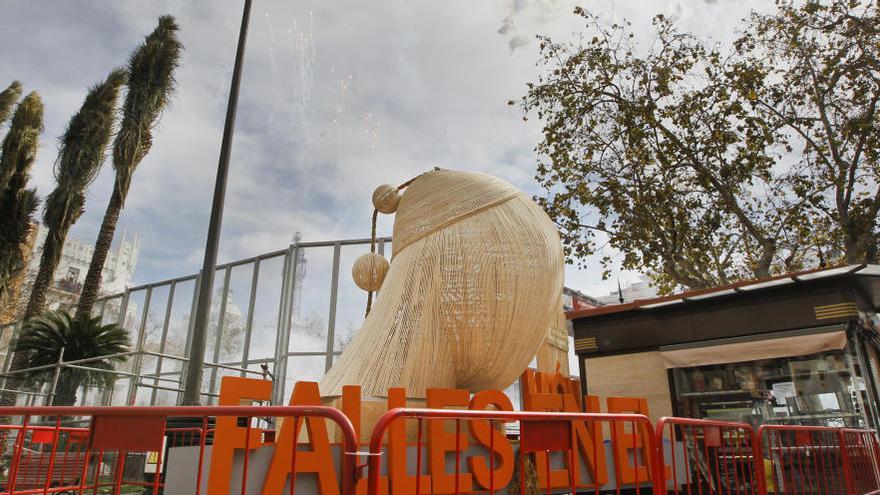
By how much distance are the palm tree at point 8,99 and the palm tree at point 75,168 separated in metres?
5.64

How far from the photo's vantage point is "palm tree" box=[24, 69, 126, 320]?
14.7 metres

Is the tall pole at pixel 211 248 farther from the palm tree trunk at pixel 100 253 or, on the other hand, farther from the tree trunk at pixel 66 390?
the palm tree trunk at pixel 100 253

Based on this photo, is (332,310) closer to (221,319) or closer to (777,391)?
(221,319)

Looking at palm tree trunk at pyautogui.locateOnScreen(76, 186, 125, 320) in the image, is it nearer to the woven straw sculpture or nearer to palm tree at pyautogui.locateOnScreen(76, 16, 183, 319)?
palm tree at pyautogui.locateOnScreen(76, 16, 183, 319)

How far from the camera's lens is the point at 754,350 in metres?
8.01

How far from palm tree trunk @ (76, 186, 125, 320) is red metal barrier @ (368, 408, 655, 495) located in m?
11.8

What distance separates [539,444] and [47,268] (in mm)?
15705

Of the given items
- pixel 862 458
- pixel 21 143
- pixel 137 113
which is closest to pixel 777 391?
pixel 862 458

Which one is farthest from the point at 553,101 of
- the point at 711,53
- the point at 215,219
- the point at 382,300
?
the point at 382,300

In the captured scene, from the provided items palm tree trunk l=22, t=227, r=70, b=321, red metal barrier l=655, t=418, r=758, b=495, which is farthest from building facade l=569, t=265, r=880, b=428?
palm tree trunk l=22, t=227, r=70, b=321

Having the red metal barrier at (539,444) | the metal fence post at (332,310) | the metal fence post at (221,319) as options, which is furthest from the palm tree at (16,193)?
the red metal barrier at (539,444)

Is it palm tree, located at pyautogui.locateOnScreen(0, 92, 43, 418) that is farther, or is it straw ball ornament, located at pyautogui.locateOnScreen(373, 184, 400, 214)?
palm tree, located at pyautogui.locateOnScreen(0, 92, 43, 418)

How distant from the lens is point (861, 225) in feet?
36.2

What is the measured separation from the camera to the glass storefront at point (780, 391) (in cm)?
724
